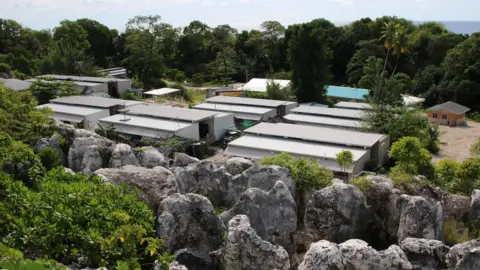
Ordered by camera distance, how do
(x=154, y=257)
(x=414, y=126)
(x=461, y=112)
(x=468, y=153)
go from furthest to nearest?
(x=461, y=112) < (x=468, y=153) < (x=414, y=126) < (x=154, y=257)

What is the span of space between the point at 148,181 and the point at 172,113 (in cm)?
2071

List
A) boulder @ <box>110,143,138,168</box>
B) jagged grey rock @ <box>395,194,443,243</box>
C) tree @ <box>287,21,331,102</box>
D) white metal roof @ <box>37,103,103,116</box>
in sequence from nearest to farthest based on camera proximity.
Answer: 1. jagged grey rock @ <box>395,194,443,243</box>
2. boulder @ <box>110,143,138,168</box>
3. white metal roof @ <box>37,103,103,116</box>
4. tree @ <box>287,21,331,102</box>

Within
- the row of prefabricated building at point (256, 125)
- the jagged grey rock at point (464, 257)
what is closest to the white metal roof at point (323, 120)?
the row of prefabricated building at point (256, 125)

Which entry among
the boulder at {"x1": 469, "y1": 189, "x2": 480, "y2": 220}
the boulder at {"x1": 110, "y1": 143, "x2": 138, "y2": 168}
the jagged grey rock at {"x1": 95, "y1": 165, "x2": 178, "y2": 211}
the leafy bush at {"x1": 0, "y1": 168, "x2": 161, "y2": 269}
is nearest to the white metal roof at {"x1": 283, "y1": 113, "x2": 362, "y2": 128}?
the boulder at {"x1": 469, "y1": 189, "x2": 480, "y2": 220}

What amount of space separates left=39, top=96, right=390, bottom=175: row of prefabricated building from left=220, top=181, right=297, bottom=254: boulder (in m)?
10.1

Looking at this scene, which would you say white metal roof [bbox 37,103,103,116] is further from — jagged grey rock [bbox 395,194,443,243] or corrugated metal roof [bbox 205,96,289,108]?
jagged grey rock [bbox 395,194,443,243]

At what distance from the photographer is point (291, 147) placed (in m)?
30.2

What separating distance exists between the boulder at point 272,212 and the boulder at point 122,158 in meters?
7.99

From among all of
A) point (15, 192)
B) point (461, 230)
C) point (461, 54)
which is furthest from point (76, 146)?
point (461, 54)

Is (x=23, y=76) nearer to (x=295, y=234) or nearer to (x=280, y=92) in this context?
(x=280, y=92)

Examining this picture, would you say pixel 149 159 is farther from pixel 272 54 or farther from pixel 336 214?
pixel 272 54

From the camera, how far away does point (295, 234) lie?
18500 mm

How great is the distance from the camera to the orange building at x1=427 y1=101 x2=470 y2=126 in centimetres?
4753

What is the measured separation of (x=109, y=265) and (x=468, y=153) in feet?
109
